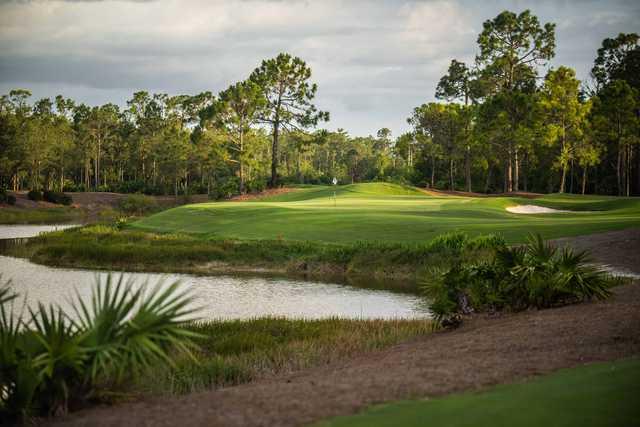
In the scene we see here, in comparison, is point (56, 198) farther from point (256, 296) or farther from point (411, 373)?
point (411, 373)

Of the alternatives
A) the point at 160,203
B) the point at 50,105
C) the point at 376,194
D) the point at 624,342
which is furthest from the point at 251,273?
the point at 50,105

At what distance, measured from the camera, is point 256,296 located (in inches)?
883

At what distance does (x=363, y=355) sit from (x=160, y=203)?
7335 cm

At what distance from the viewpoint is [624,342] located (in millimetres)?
9109

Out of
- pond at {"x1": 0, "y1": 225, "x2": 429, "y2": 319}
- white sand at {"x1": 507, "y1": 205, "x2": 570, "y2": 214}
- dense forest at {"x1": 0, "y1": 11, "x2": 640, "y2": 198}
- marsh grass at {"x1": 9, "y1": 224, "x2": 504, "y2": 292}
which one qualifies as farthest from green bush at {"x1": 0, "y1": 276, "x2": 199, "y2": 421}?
dense forest at {"x1": 0, "y1": 11, "x2": 640, "y2": 198}

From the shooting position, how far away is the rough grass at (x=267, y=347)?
33.2 feet

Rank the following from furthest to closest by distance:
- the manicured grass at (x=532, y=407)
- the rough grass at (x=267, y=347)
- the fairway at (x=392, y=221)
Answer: the fairway at (x=392, y=221) < the rough grass at (x=267, y=347) < the manicured grass at (x=532, y=407)

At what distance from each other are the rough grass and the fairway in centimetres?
1378

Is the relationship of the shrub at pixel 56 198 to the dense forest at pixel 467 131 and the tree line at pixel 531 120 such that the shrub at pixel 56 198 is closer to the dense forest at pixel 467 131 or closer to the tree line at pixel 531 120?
the dense forest at pixel 467 131

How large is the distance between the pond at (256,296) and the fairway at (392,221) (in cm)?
680

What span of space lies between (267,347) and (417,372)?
216 inches

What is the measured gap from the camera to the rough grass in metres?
10.1

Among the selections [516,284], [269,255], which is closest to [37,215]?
[269,255]

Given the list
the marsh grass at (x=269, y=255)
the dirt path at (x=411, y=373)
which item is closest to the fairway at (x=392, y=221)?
the marsh grass at (x=269, y=255)
